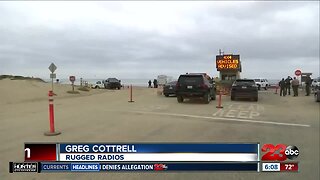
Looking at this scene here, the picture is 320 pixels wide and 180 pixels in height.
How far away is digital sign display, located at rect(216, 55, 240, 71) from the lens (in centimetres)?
3997

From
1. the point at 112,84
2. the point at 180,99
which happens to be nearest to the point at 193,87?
the point at 180,99

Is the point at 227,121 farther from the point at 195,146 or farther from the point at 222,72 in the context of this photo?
the point at 222,72

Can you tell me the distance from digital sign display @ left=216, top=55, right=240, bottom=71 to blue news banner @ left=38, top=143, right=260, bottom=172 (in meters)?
35.8

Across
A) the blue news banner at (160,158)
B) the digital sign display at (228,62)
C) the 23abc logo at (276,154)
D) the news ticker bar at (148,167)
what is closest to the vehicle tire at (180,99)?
the 23abc logo at (276,154)

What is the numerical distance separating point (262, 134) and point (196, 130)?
208cm

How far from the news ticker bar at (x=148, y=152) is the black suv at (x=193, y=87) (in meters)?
17.2

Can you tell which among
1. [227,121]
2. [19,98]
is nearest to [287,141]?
[227,121]

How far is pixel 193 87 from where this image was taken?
22594 millimetres

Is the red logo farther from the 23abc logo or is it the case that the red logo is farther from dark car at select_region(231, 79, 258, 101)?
dark car at select_region(231, 79, 258, 101)

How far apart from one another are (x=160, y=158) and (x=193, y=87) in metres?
17.7

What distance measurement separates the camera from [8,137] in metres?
9.49

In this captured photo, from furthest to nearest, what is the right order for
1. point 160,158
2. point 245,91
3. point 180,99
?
1. point 245,91
2. point 180,99
3. point 160,158

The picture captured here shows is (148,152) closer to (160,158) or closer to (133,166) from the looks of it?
(160,158)

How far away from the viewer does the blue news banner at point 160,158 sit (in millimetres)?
5094
